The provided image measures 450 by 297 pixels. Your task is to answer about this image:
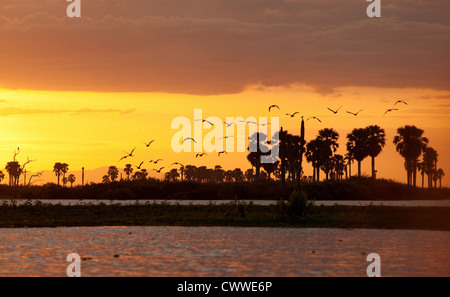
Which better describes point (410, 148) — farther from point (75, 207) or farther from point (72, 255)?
point (72, 255)

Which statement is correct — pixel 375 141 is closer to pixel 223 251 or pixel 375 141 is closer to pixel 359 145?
pixel 359 145

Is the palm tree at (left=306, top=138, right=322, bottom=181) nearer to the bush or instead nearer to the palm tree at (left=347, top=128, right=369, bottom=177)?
the palm tree at (left=347, top=128, right=369, bottom=177)

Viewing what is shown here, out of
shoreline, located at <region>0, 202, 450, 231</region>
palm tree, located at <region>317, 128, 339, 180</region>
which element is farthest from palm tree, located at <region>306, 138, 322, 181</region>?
shoreline, located at <region>0, 202, 450, 231</region>

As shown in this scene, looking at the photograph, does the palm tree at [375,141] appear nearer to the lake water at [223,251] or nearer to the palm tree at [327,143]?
the palm tree at [327,143]


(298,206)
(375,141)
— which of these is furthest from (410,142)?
(298,206)

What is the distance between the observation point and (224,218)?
183ft

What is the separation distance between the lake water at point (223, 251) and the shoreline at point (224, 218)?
4507 mm

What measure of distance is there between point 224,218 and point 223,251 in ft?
76.7

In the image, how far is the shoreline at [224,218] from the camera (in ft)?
173

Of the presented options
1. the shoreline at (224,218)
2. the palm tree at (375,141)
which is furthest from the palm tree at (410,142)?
the shoreline at (224,218)

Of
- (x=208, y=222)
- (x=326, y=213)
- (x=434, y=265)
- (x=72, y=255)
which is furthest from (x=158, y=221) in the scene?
(x=434, y=265)

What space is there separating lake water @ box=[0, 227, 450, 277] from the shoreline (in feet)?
14.8

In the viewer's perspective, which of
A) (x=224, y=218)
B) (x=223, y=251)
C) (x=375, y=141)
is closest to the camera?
(x=223, y=251)
